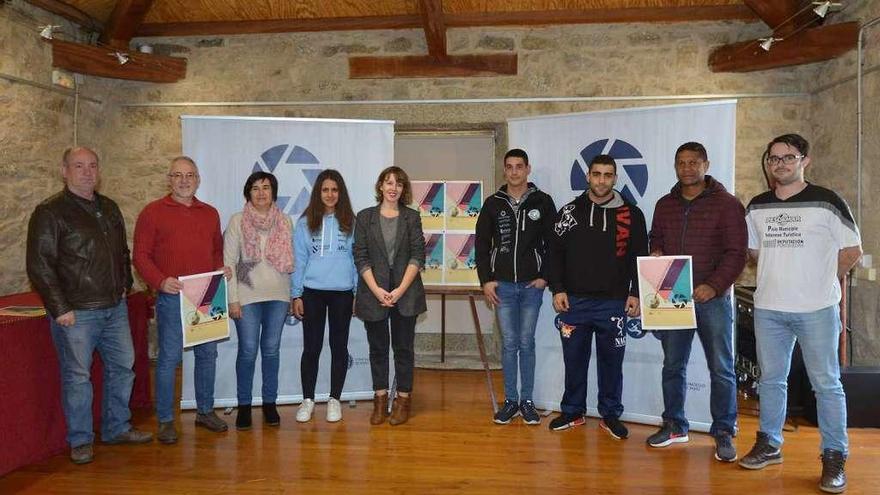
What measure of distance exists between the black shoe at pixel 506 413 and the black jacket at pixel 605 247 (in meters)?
0.87

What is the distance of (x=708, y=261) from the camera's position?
10.8 feet

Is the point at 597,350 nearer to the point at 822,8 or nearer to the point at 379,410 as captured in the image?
the point at 379,410

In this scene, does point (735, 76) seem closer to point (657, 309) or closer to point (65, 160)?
point (657, 309)

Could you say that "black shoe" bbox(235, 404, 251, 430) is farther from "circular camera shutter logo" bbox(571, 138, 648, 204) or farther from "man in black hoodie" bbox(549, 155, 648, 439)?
"circular camera shutter logo" bbox(571, 138, 648, 204)

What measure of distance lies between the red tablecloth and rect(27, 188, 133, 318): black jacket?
0.27 metres

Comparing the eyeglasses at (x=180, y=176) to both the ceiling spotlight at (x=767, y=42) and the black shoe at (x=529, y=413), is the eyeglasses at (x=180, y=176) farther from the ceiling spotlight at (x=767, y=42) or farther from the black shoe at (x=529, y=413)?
the ceiling spotlight at (x=767, y=42)

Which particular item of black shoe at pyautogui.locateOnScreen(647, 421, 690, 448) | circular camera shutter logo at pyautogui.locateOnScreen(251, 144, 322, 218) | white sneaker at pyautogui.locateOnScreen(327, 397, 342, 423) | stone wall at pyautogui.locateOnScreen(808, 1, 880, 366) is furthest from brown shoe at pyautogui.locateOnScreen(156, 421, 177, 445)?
stone wall at pyautogui.locateOnScreen(808, 1, 880, 366)

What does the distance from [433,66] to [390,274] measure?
98.1 inches

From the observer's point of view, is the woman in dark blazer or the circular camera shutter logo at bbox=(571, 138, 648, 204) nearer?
the woman in dark blazer

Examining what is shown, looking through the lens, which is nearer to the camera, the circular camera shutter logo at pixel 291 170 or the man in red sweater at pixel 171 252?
the man in red sweater at pixel 171 252

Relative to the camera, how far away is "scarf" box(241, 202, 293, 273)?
3.71 meters

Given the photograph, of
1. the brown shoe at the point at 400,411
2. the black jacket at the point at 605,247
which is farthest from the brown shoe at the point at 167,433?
the black jacket at the point at 605,247

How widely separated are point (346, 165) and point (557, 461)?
2396 millimetres

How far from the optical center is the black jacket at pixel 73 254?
306cm
